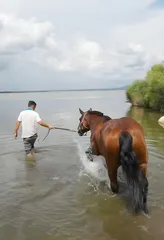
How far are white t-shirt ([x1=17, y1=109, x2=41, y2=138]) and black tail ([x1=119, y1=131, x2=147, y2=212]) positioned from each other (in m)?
4.93

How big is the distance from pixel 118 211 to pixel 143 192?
2.45 ft

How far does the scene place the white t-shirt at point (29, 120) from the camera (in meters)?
10.3

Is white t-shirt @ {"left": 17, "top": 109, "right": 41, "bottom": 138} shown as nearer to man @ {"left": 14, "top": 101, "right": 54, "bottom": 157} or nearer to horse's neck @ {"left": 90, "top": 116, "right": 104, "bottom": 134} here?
man @ {"left": 14, "top": 101, "right": 54, "bottom": 157}

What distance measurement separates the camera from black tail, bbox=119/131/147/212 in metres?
5.84

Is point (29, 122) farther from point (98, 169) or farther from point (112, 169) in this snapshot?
point (112, 169)

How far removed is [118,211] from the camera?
6.31 metres

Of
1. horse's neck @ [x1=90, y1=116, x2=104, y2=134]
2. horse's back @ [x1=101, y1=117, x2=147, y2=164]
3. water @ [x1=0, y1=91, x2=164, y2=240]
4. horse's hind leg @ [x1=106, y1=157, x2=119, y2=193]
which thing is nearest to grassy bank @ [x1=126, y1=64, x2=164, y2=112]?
water @ [x1=0, y1=91, x2=164, y2=240]

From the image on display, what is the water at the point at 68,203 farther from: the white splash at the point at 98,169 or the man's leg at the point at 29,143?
the man's leg at the point at 29,143

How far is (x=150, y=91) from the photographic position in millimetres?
35562

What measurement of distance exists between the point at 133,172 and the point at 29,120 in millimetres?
5276

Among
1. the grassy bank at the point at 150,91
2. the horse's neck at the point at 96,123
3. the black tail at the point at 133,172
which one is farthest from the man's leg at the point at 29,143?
the grassy bank at the point at 150,91

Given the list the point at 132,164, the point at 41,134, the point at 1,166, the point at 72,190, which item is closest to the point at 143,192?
the point at 132,164

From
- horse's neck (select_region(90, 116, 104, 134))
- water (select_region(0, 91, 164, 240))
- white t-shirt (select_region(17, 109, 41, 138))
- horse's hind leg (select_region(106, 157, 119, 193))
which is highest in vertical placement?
horse's neck (select_region(90, 116, 104, 134))

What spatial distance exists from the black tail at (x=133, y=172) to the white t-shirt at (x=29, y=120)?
4.93 meters
